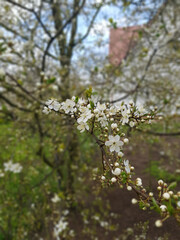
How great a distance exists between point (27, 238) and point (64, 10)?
4.60m

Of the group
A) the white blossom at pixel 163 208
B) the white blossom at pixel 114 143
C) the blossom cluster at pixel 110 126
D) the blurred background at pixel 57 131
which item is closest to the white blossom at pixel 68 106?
the blossom cluster at pixel 110 126

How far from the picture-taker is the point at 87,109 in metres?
0.88

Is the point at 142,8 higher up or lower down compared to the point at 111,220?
higher up

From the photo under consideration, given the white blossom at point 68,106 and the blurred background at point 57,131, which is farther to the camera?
the blurred background at point 57,131

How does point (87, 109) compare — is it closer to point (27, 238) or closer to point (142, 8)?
point (27, 238)

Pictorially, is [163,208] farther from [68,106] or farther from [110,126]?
[68,106]

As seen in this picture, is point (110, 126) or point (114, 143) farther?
point (110, 126)

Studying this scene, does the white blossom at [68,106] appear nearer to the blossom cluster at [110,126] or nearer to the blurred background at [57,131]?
the blossom cluster at [110,126]

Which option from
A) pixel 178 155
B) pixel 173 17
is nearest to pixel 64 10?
pixel 173 17

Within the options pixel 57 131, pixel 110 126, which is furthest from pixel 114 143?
pixel 57 131

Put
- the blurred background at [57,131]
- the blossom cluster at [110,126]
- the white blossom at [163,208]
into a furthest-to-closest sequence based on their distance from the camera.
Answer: the blurred background at [57,131], the blossom cluster at [110,126], the white blossom at [163,208]

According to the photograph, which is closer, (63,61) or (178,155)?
Answer: (63,61)

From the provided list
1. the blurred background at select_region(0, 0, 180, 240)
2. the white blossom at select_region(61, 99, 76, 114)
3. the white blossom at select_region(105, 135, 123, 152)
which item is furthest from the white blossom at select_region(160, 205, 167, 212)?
the blurred background at select_region(0, 0, 180, 240)

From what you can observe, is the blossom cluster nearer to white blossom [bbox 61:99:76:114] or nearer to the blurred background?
white blossom [bbox 61:99:76:114]
